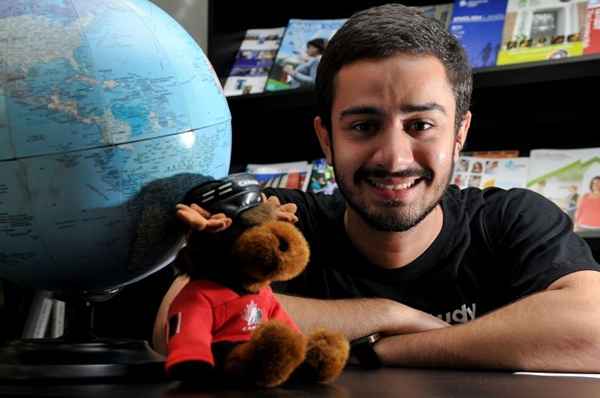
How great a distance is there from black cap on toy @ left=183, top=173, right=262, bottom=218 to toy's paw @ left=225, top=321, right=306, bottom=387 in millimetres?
139

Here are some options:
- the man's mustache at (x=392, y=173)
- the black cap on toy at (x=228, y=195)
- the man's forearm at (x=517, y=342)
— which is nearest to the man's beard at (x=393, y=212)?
the man's mustache at (x=392, y=173)

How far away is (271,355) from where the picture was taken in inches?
31.4

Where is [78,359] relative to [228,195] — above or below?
below

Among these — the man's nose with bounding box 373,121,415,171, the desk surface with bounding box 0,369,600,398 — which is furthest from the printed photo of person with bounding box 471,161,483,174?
the desk surface with bounding box 0,369,600,398

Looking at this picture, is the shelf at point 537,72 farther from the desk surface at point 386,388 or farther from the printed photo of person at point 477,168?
the desk surface at point 386,388

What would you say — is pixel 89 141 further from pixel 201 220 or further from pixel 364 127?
pixel 364 127

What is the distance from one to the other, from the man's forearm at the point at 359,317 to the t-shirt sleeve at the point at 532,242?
200 mm

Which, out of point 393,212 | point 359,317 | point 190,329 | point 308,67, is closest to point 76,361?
point 190,329

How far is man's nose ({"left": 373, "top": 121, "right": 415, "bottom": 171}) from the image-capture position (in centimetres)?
128

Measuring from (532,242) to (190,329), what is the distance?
830mm

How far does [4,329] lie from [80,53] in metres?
1.56

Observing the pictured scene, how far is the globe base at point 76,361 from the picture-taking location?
3.00 ft

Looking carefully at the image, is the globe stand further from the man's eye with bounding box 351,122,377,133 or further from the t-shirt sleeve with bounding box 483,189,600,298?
the t-shirt sleeve with bounding box 483,189,600,298

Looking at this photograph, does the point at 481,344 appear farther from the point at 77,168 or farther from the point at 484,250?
the point at 77,168
